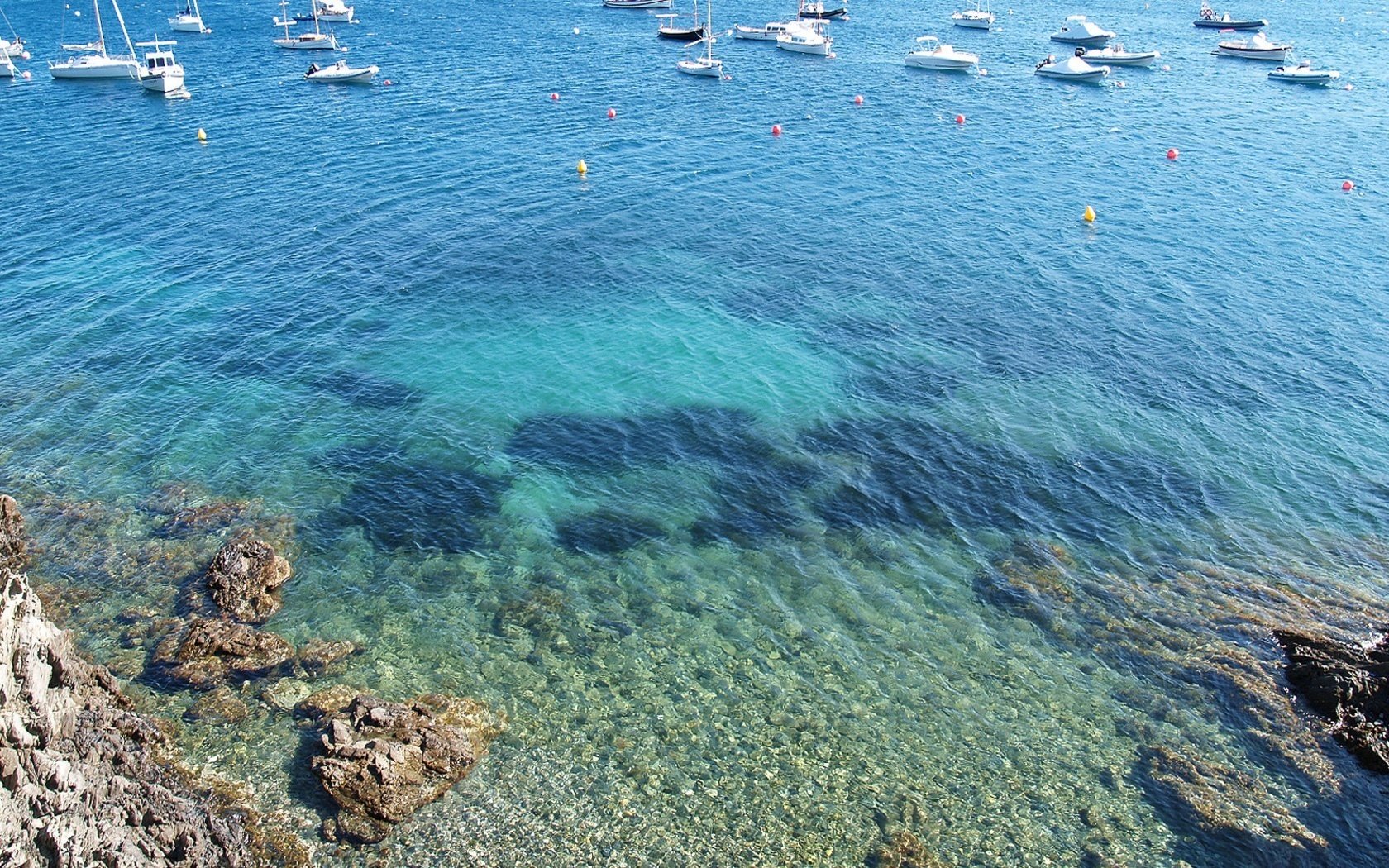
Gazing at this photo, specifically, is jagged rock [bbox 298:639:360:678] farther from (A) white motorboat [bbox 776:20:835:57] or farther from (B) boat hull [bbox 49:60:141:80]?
(A) white motorboat [bbox 776:20:835:57]

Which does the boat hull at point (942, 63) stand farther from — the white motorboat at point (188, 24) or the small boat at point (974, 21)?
the white motorboat at point (188, 24)

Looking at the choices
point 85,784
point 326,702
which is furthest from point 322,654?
point 85,784

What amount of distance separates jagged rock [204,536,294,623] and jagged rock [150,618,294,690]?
40.5 inches

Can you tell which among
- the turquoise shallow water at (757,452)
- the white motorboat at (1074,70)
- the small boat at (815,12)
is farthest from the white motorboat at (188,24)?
the white motorboat at (1074,70)

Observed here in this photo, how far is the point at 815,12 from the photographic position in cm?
14012

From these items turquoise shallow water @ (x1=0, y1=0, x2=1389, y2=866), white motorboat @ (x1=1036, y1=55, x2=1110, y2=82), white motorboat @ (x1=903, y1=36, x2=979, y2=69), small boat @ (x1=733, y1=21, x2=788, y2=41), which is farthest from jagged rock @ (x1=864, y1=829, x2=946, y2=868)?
small boat @ (x1=733, y1=21, x2=788, y2=41)

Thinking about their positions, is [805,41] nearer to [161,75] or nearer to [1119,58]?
[1119,58]

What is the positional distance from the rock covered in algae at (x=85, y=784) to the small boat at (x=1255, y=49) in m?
135

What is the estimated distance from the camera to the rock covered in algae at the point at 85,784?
22125mm

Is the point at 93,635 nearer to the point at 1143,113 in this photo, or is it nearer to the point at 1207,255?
the point at 1207,255

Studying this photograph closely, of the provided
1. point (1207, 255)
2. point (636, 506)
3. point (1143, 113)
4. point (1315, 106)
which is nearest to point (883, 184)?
point (1207, 255)

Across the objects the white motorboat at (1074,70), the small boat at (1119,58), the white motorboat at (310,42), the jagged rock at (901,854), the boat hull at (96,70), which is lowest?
the jagged rock at (901,854)

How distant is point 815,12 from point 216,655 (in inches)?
5273

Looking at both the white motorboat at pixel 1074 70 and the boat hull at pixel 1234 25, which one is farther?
the boat hull at pixel 1234 25
